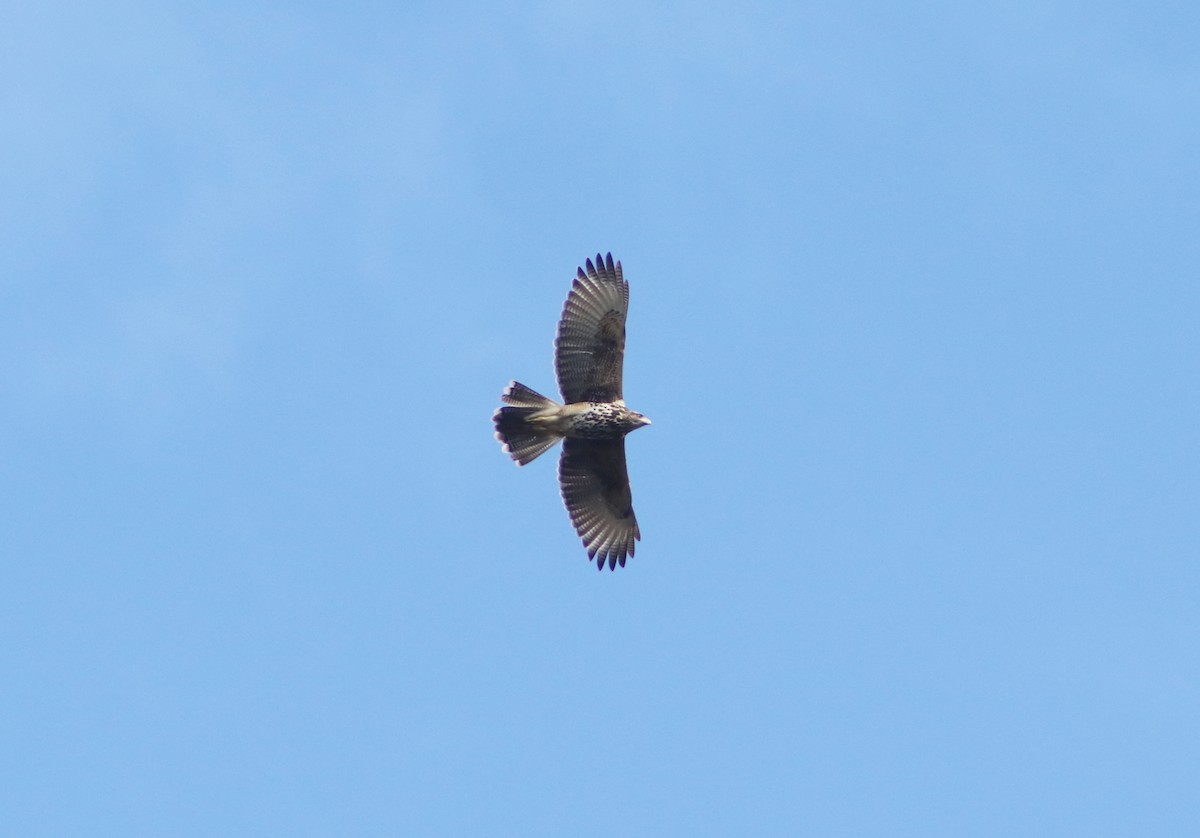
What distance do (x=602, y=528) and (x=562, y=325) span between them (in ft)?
11.9

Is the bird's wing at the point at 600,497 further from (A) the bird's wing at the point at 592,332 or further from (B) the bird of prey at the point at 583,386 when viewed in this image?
(A) the bird's wing at the point at 592,332

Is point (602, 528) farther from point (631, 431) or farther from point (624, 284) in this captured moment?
point (624, 284)

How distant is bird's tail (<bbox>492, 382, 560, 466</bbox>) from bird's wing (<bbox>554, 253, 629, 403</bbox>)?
1.43 feet

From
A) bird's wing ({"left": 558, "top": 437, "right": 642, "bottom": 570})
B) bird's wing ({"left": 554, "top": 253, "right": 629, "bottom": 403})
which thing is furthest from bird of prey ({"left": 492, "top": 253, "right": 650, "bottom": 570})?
bird's wing ({"left": 558, "top": 437, "right": 642, "bottom": 570})

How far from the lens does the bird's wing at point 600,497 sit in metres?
30.7

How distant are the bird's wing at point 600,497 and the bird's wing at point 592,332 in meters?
1.22

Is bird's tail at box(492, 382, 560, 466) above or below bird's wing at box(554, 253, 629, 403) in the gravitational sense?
below

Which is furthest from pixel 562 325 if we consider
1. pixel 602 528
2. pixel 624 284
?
pixel 602 528

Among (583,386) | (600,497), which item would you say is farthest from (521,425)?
(600,497)

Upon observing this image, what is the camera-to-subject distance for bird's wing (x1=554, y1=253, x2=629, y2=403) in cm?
2934

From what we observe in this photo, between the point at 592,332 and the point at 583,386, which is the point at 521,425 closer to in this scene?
the point at 583,386

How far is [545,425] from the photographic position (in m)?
29.6

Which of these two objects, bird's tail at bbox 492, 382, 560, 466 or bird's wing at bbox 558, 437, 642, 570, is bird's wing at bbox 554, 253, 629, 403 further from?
bird's wing at bbox 558, 437, 642, 570

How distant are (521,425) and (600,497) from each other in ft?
7.38
